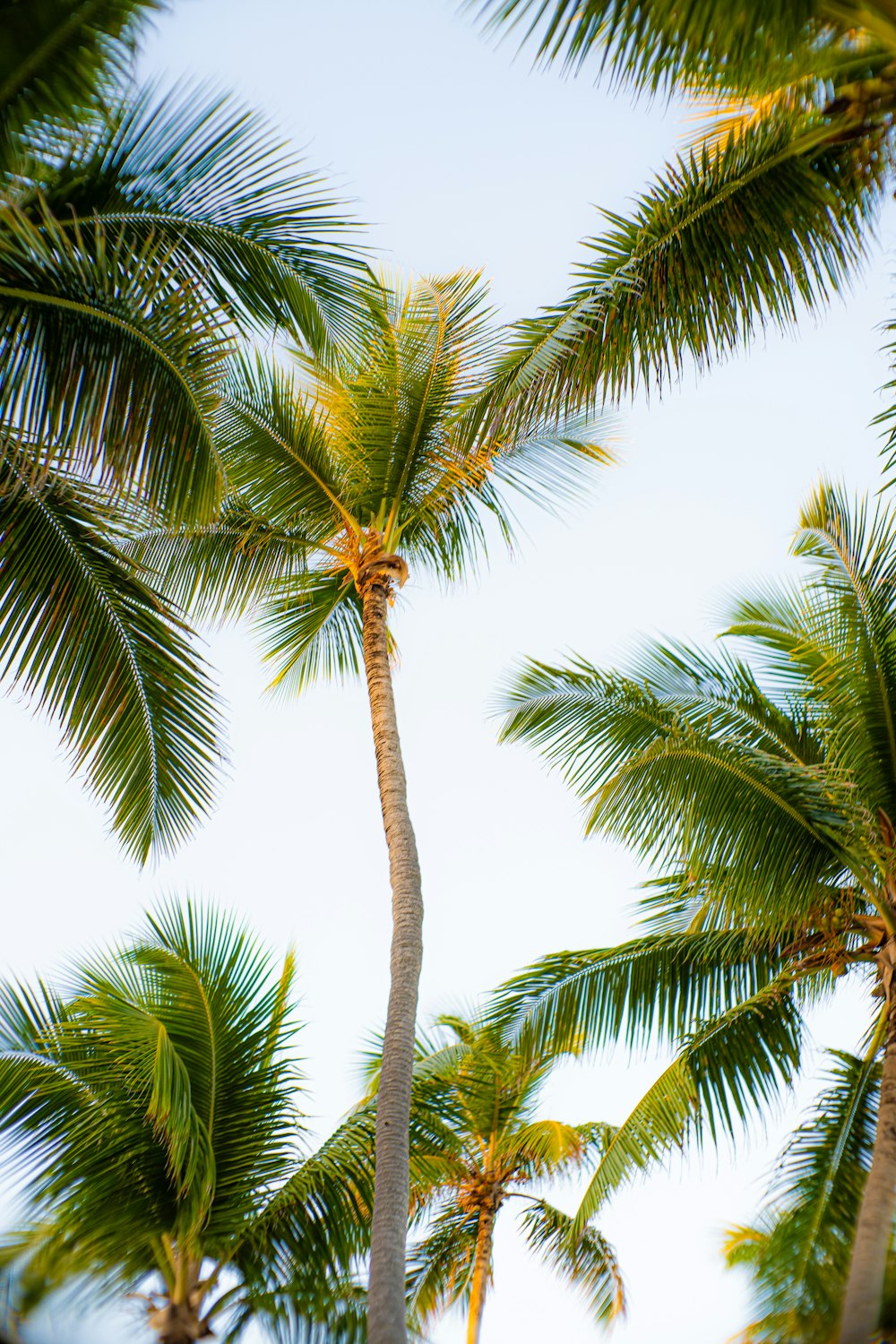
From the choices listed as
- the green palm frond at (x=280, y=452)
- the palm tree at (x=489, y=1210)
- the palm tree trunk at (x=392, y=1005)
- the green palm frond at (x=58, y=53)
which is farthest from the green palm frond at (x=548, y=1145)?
the green palm frond at (x=58, y=53)

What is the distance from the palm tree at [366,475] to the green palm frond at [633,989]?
2.68 meters

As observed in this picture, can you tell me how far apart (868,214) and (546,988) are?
6326 mm

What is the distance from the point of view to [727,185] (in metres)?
6.96

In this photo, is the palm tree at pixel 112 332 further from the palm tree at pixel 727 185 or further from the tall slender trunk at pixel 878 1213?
the tall slender trunk at pixel 878 1213

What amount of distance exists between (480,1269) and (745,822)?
7.34m

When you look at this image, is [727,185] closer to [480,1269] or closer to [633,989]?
[633,989]

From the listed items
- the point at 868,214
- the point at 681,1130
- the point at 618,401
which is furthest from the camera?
the point at 681,1130

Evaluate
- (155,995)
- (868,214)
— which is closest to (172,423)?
(868,214)

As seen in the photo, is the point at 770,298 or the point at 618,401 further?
the point at 618,401

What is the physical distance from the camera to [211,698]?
25.3 feet

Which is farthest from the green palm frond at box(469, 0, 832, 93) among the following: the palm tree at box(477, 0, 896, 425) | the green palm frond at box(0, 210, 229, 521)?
the green palm frond at box(0, 210, 229, 521)

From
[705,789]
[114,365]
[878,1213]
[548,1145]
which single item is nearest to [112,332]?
[114,365]

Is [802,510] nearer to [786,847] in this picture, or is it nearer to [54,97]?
[786,847]

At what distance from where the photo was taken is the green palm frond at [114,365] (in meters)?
6.18
